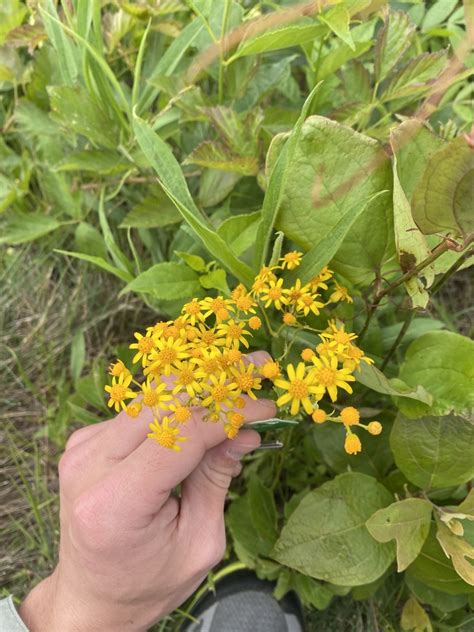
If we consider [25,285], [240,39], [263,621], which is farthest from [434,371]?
[25,285]

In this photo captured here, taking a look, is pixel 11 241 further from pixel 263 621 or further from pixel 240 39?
pixel 263 621

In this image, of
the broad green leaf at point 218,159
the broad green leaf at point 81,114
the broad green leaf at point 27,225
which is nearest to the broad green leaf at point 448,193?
the broad green leaf at point 218,159

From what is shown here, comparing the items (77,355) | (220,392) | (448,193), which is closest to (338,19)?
(448,193)

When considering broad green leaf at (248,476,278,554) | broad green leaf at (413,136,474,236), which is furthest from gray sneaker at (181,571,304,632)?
broad green leaf at (413,136,474,236)

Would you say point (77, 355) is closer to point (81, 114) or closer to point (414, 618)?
point (81, 114)

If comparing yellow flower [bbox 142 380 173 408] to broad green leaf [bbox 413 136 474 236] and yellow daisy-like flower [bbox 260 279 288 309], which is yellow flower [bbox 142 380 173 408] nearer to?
yellow daisy-like flower [bbox 260 279 288 309]

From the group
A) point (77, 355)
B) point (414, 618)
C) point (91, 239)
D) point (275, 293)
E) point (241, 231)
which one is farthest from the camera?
point (77, 355)
